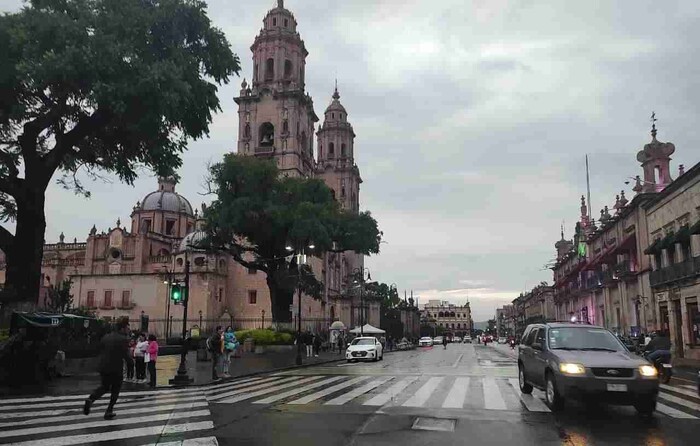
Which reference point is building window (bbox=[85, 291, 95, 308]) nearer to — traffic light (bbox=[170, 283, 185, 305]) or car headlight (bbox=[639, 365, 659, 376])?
traffic light (bbox=[170, 283, 185, 305])

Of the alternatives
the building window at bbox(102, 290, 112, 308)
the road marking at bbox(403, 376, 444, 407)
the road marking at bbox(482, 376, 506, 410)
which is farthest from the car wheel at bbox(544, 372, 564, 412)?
the building window at bbox(102, 290, 112, 308)

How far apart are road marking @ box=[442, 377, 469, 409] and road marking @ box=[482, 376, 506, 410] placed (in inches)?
19.8

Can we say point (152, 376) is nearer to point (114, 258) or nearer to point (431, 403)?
point (431, 403)

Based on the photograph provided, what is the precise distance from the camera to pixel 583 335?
39.7ft

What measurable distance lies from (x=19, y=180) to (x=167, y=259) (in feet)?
175

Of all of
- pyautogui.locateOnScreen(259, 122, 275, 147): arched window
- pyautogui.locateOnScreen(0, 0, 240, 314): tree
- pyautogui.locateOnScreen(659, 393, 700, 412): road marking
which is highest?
pyautogui.locateOnScreen(259, 122, 275, 147): arched window

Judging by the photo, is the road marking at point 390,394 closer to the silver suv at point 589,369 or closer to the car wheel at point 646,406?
the silver suv at point 589,369

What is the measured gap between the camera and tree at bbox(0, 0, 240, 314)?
17.2 metres

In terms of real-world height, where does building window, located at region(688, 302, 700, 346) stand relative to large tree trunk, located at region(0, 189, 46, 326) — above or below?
below

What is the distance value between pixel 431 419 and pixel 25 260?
14.1m

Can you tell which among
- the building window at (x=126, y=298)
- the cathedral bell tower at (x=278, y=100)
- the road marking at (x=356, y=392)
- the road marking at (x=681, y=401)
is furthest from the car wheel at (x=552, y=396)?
the building window at (x=126, y=298)

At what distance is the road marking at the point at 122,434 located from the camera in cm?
826

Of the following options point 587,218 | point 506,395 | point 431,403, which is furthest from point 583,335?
point 587,218

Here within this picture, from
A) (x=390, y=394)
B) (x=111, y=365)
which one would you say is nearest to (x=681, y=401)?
(x=390, y=394)
